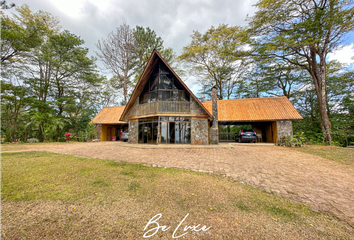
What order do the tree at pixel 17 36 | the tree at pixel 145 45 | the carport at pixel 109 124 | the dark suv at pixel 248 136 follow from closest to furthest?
the tree at pixel 17 36 → the dark suv at pixel 248 136 → the tree at pixel 145 45 → the carport at pixel 109 124

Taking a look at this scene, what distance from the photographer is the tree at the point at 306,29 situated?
438 inches

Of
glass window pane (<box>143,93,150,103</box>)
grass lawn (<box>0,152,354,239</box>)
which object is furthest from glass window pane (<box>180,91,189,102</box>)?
grass lawn (<box>0,152,354,239</box>)

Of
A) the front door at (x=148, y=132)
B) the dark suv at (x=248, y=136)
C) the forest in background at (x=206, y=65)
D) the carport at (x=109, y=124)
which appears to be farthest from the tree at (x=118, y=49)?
the dark suv at (x=248, y=136)

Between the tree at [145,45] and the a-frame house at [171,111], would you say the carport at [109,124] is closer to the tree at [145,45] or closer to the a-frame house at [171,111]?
the tree at [145,45]

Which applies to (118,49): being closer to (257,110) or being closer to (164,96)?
(164,96)

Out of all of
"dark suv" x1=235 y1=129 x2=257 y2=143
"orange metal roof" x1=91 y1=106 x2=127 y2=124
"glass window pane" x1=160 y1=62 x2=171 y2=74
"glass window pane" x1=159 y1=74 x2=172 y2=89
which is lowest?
"dark suv" x1=235 y1=129 x2=257 y2=143

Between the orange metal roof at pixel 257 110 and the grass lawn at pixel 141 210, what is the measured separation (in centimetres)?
1297

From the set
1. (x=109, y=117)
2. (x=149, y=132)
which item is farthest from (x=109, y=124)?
(x=149, y=132)

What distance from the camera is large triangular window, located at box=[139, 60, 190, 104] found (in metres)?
12.2

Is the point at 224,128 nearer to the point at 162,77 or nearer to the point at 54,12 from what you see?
the point at 162,77

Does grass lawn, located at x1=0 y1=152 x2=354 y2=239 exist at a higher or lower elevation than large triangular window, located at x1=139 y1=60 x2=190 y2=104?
lower

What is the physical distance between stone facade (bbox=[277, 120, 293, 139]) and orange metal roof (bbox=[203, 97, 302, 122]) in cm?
55

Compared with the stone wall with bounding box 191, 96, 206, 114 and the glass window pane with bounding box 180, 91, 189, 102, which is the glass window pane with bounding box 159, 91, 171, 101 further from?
the stone wall with bounding box 191, 96, 206, 114

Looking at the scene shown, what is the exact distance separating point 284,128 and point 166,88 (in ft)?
39.1
